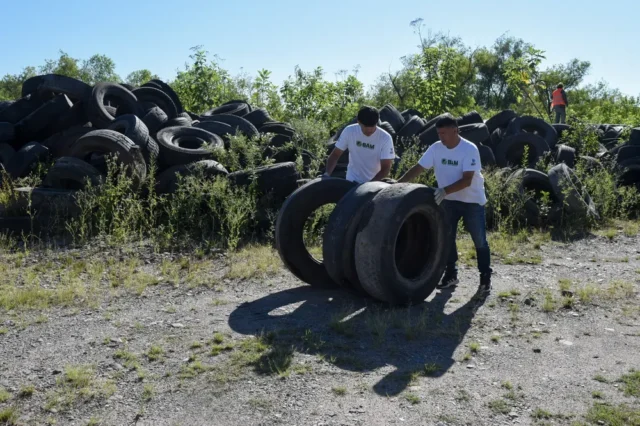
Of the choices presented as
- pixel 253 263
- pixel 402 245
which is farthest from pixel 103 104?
pixel 402 245

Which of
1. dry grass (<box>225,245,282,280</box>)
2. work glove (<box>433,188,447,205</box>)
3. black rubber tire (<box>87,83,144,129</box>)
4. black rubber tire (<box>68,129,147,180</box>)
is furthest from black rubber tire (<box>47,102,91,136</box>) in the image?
work glove (<box>433,188,447,205</box>)

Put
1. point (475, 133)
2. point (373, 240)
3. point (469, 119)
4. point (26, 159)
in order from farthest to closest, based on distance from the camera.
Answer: point (469, 119) → point (475, 133) → point (26, 159) → point (373, 240)

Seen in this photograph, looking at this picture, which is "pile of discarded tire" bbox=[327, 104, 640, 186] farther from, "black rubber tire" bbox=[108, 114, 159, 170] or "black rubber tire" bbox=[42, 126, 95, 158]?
"black rubber tire" bbox=[42, 126, 95, 158]

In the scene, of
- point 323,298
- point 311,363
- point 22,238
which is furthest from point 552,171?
point 22,238

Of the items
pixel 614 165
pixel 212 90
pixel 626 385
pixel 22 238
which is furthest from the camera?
pixel 212 90

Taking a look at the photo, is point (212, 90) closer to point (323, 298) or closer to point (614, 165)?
point (614, 165)

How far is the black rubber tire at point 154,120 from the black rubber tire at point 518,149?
6.49 metres

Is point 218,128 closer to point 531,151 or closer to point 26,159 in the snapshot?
point 26,159

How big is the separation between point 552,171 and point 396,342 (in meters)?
6.29

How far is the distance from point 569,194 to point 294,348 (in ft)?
21.9

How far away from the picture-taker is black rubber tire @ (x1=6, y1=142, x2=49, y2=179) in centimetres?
1138

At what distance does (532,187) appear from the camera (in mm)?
11922

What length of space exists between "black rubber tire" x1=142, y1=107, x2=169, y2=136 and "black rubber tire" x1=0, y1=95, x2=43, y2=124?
2.44 m

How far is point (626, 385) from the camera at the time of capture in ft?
16.5
